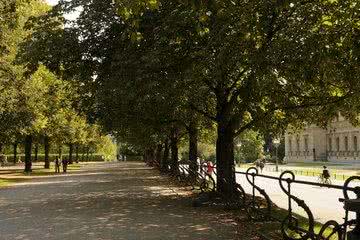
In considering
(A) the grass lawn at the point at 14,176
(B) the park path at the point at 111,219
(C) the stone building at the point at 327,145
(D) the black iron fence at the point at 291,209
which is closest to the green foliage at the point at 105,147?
(C) the stone building at the point at 327,145

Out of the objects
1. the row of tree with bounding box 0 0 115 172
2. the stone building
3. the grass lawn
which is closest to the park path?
the row of tree with bounding box 0 0 115 172

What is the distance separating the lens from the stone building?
3494 inches

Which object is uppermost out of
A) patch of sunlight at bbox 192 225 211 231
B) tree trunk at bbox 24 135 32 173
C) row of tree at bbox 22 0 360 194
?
row of tree at bbox 22 0 360 194

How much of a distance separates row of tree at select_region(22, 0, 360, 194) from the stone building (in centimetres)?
5975

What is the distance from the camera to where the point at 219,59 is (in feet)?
43.3

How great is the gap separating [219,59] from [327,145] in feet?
310

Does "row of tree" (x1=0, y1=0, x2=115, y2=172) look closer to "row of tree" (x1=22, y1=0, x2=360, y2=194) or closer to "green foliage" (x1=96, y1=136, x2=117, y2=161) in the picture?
"row of tree" (x1=22, y1=0, x2=360, y2=194)

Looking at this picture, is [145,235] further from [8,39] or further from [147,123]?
[8,39]

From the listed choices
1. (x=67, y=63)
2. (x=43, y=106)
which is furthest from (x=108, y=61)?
(x=43, y=106)

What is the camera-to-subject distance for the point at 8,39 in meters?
27.4

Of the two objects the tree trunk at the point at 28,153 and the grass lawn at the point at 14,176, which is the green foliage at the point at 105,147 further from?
the grass lawn at the point at 14,176

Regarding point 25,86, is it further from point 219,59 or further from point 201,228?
point 201,228

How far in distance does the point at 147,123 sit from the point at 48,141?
36.3 meters

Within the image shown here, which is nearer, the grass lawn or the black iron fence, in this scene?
the black iron fence
